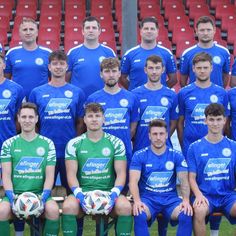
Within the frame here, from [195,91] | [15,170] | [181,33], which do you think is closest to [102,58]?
[195,91]

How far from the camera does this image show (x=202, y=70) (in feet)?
26.6

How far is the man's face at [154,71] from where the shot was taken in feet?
26.3

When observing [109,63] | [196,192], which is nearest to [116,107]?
[109,63]

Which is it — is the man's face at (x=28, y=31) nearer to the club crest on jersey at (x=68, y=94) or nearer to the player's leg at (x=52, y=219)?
the club crest on jersey at (x=68, y=94)

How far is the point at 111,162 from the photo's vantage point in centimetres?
771

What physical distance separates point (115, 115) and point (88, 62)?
704 mm

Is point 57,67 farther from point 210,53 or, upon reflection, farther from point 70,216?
point 210,53

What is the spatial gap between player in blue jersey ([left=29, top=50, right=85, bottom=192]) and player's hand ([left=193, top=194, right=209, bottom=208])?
136 centimetres

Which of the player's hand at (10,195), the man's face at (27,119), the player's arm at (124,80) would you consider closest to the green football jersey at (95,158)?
the man's face at (27,119)

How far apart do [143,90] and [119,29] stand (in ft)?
20.4

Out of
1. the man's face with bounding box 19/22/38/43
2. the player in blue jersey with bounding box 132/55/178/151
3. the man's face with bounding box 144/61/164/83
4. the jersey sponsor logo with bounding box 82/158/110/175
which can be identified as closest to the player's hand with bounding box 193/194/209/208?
the jersey sponsor logo with bounding box 82/158/110/175

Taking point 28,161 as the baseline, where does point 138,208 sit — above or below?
below

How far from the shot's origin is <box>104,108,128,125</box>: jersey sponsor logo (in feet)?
26.5

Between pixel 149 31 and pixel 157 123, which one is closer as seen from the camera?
pixel 157 123
